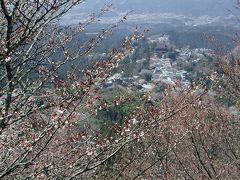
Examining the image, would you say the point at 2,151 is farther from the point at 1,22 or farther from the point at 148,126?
the point at 148,126

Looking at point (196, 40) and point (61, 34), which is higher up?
point (61, 34)

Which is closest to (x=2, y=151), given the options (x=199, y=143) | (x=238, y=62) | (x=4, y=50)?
(x=4, y=50)

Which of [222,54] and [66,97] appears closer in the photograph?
[66,97]

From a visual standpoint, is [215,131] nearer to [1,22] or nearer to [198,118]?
[198,118]

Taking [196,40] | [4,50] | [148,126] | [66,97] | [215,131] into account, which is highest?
[4,50]

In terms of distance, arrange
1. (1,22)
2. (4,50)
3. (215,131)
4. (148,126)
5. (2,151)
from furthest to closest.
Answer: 1. (215,131)
2. (2,151)
3. (1,22)
4. (148,126)
5. (4,50)

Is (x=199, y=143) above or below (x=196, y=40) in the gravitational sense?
above

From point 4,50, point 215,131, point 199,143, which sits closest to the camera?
point 4,50

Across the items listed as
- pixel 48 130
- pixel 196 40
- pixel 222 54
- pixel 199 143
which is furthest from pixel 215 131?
pixel 196 40

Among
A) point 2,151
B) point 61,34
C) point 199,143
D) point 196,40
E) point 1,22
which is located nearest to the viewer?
point 1,22
